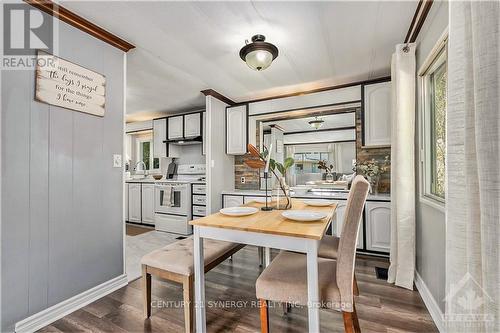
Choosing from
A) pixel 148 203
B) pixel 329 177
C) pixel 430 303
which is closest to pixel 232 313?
pixel 430 303

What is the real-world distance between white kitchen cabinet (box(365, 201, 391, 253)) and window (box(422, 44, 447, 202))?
0.82 m

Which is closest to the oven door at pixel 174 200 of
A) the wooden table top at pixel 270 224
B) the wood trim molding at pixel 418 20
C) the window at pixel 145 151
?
the window at pixel 145 151

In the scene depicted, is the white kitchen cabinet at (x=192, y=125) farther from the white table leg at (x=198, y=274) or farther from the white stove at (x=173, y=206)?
the white table leg at (x=198, y=274)

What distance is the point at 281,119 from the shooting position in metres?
3.72

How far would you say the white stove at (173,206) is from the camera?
3.89 metres

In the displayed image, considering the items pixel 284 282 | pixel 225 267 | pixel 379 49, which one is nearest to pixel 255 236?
pixel 284 282

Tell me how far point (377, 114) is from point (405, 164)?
40.6 inches

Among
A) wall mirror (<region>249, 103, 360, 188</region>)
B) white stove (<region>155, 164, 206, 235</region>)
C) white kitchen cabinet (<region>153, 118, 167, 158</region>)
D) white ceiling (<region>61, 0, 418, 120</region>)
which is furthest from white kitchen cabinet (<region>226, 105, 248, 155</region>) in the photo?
white kitchen cabinet (<region>153, 118, 167, 158</region>)

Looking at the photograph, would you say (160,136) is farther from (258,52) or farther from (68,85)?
(258,52)

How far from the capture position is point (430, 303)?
5.51 ft

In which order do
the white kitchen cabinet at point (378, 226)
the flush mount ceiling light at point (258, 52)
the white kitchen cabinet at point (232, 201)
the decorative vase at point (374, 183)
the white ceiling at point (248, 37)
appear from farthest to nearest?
the white kitchen cabinet at point (232, 201) < the decorative vase at point (374, 183) < the white kitchen cabinet at point (378, 226) < the flush mount ceiling light at point (258, 52) < the white ceiling at point (248, 37)

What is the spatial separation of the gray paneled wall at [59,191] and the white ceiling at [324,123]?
2.35m

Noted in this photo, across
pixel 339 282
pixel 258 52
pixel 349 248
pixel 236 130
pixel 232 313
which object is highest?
pixel 258 52

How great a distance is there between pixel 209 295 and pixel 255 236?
43.1 inches
